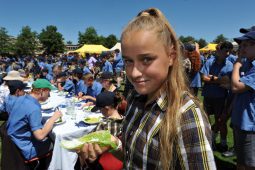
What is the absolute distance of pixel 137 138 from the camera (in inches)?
44.0

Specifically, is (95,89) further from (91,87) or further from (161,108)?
(161,108)

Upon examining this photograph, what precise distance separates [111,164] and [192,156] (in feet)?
1.93

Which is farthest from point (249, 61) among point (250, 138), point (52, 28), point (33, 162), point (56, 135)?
A: point (52, 28)

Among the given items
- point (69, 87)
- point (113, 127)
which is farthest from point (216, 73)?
point (69, 87)

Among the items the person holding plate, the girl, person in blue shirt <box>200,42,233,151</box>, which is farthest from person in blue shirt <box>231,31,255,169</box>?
the person holding plate

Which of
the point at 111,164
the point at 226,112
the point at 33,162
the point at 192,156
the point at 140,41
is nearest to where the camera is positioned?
the point at 192,156

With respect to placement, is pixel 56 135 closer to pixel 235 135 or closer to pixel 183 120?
pixel 235 135

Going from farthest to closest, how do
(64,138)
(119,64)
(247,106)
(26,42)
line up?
(26,42)
(119,64)
(64,138)
(247,106)

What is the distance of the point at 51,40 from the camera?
249ft

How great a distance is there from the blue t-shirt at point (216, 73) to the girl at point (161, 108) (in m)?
3.80

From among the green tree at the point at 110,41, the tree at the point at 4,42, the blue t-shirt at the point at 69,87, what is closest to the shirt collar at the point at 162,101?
the blue t-shirt at the point at 69,87

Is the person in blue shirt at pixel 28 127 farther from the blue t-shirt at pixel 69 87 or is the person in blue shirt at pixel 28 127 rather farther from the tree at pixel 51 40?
the tree at pixel 51 40

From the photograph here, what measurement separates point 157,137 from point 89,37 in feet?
246

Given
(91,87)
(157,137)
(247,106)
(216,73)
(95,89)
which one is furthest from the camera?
(91,87)
